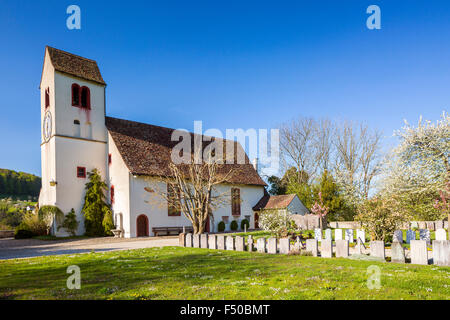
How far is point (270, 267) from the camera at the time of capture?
370 inches

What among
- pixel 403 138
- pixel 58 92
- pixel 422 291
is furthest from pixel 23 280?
pixel 403 138

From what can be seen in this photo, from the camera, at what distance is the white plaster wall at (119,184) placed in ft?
82.4

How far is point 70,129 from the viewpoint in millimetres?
26266

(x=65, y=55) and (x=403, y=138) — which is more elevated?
(x=65, y=55)

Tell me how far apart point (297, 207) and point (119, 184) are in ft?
58.6

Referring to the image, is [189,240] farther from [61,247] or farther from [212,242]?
[61,247]

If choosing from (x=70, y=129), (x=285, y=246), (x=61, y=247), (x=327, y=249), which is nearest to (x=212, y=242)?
(x=285, y=246)

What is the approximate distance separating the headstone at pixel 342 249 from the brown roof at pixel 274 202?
2065 centimetres

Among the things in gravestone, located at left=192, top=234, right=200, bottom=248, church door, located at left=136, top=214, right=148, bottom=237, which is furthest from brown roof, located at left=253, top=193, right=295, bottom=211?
gravestone, located at left=192, top=234, right=200, bottom=248

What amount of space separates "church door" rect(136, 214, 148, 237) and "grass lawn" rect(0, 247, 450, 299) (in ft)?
46.3

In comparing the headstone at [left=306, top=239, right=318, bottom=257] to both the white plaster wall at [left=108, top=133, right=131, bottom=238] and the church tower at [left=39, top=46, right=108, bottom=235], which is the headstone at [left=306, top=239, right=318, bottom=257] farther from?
the church tower at [left=39, top=46, right=108, bottom=235]
